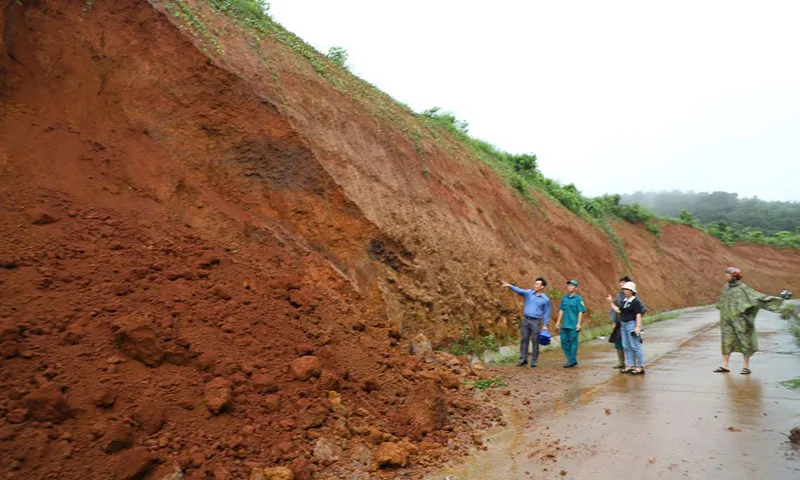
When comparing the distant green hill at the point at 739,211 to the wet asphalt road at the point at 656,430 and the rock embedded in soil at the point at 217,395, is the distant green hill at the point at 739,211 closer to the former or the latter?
the wet asphalt road at the point at 656,430

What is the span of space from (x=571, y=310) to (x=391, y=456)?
19.7ft

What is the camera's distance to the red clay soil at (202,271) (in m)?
3.98

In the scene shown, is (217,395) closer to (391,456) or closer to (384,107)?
(391,456)

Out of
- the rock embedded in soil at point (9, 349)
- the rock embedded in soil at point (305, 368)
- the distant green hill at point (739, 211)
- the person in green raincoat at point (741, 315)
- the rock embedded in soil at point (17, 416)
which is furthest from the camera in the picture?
the distant green hill at point (739, 211)

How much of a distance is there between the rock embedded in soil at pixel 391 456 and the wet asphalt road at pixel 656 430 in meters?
0.31

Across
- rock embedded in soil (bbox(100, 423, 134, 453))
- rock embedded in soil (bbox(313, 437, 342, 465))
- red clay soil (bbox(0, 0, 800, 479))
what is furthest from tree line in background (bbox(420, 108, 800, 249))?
rock embedded in soil (bbox(100, 423, 134, 453))

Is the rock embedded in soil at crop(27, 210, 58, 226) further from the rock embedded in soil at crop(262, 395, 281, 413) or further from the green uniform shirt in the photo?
the green uniform shirt

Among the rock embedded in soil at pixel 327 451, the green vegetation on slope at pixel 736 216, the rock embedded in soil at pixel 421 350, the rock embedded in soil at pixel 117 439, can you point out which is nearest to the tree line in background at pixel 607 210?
the green vegetation on slope at pixel 736 216

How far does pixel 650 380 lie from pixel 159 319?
6.90 metres

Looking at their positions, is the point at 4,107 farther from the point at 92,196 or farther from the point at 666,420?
the point at 666,420

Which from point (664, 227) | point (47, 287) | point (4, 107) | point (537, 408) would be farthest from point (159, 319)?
point (664, 227)

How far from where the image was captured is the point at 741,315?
8461 millimetres

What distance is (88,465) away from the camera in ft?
11.4

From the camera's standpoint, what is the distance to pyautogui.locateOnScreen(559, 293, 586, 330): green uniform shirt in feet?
31.4
